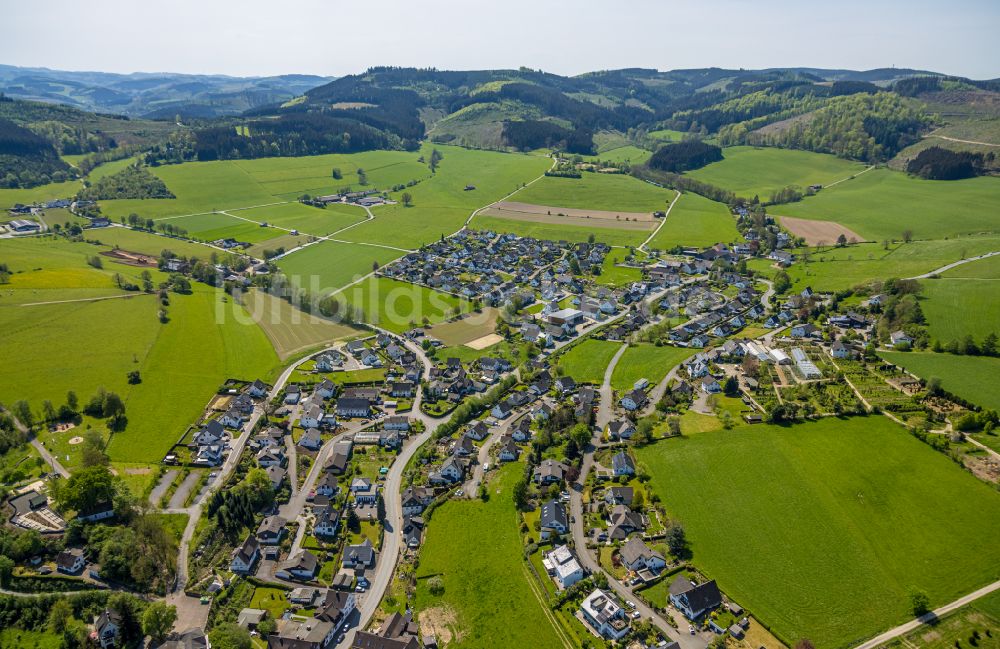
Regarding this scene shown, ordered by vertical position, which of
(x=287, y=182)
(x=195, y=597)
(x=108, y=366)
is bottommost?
(x=195, y=597)

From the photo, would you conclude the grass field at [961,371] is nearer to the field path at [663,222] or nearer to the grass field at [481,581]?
the grass field at [481,581]

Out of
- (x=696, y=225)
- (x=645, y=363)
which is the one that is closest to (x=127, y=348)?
(x=645, y=363)

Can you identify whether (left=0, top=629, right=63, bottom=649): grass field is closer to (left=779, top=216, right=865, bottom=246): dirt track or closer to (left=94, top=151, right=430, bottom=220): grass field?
(left=94, top=151, right=430, bottom=220): grass field

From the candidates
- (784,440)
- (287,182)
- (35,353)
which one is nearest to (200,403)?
(35,353)

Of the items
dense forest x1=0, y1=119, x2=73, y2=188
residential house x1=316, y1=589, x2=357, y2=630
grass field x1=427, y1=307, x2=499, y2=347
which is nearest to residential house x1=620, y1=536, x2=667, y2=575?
residential house x1=316, y1=589, x2=357, y2=630

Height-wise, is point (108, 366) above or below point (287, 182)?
below

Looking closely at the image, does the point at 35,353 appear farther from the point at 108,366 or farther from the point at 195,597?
the point at 195,597

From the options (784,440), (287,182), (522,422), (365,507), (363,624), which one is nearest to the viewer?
(363,624)
